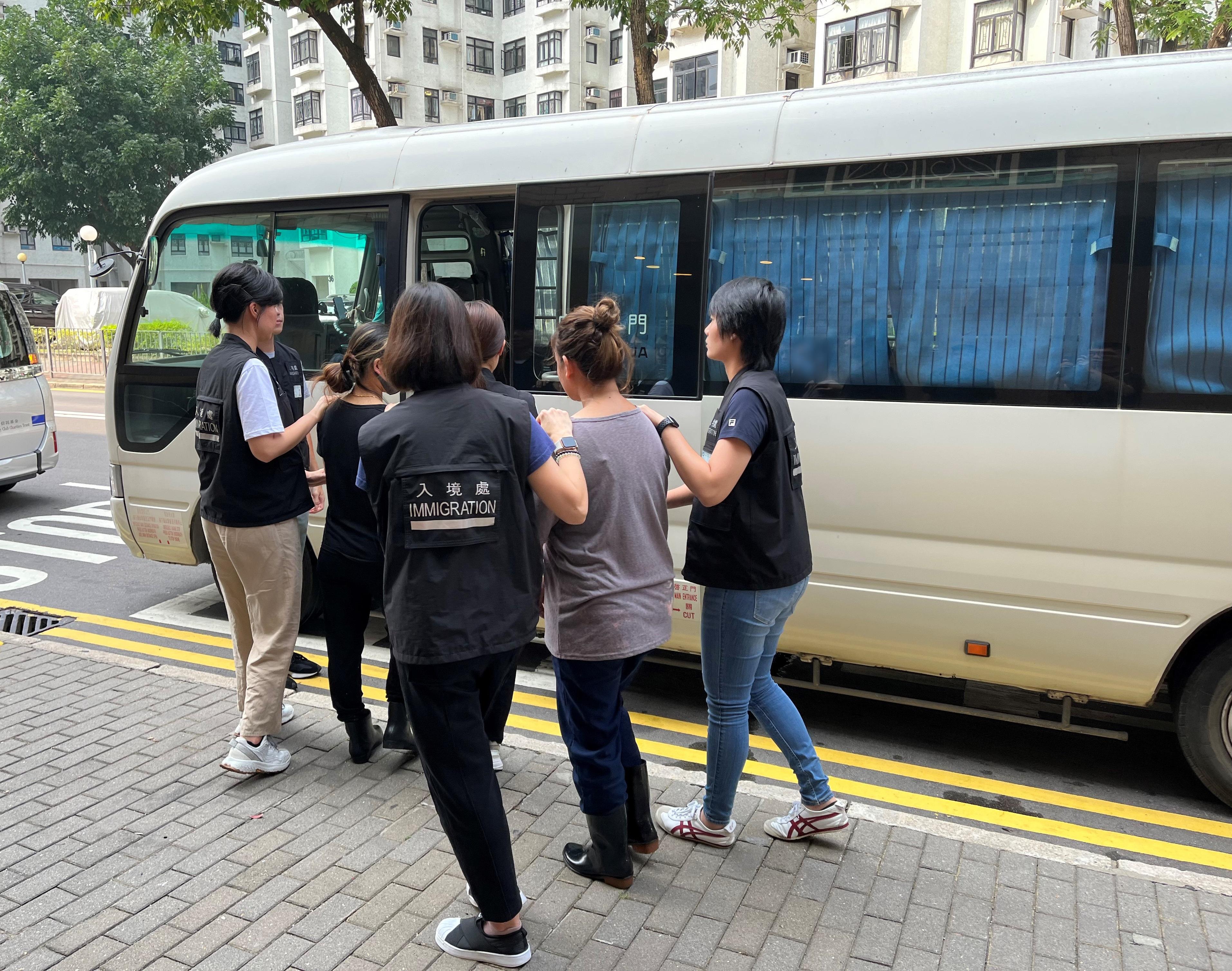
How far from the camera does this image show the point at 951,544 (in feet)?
12.8

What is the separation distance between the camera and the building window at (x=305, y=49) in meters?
43.4

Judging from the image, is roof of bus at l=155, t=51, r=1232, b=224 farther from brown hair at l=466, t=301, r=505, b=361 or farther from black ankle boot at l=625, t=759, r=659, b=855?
black ankle boot at l=625, t=759, r=659, b=855

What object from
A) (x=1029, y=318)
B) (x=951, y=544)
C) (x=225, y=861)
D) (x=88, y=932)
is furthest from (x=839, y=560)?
(x=88, y=932)

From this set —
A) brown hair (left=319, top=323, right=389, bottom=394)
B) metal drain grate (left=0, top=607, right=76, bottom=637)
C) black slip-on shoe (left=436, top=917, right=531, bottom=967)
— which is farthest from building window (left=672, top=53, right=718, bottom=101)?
black slip-on shoe (left=436, top=917, right=531, bottom=967)

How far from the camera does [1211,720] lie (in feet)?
12.0

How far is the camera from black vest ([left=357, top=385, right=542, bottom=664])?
8.03ft

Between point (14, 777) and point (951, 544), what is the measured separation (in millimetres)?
3925

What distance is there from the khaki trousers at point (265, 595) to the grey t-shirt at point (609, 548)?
5.03 feet

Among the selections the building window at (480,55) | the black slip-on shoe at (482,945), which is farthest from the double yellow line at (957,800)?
the building window at (480,55)

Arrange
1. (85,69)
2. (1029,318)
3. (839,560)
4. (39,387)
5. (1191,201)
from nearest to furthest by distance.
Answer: (1191,201), (1029,318), (839,560), (39,387), (85,69)

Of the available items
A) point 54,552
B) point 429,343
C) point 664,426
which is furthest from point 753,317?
point 54,552

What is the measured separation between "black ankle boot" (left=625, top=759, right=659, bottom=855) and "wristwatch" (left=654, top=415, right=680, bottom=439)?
3.71 feet

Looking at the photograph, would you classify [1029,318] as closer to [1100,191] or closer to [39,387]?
[1100,191]

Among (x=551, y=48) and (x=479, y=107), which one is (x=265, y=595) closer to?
(x=551, y=48)
